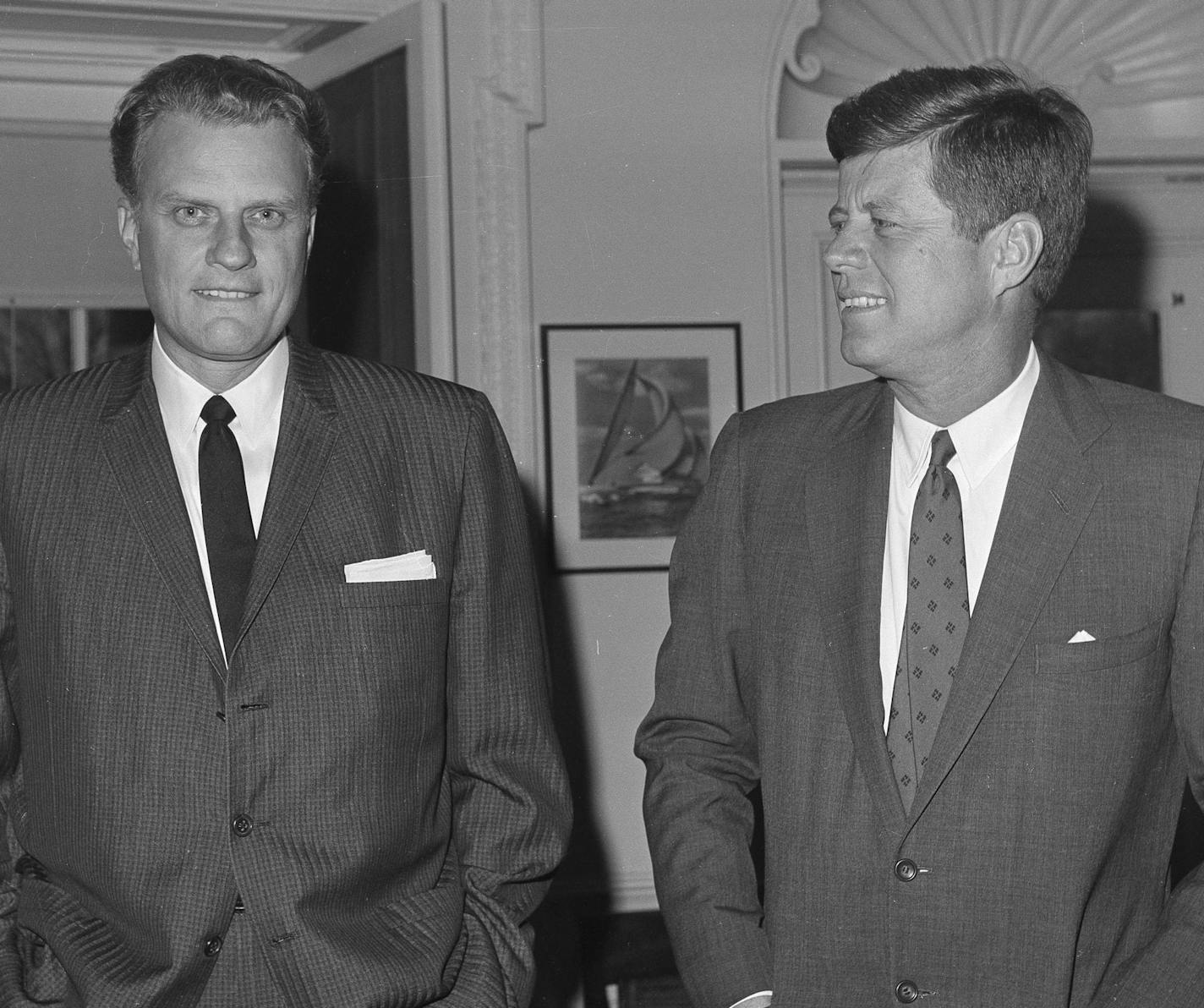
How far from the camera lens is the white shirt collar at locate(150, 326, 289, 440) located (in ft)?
6.57

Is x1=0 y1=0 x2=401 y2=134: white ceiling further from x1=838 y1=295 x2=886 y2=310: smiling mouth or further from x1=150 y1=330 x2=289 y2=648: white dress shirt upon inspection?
x1=838 y1=295 x2=886 y2=310: smiling mouth

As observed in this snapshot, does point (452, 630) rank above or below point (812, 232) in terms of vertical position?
below

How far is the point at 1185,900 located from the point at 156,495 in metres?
1.38

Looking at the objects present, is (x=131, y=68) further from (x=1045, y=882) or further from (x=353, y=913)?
(x=1045, y=882)

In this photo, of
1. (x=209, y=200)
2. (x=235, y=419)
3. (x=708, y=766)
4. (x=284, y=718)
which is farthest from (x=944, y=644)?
(x=209, y=200)

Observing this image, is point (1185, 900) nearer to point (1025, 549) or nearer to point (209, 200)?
point (1025, 549)

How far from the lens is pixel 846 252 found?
2.06 m

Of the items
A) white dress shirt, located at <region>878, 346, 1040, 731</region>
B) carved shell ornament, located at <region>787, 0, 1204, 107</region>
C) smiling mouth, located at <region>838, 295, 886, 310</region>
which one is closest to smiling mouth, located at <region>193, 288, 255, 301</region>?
smiling mouth, located at <region>838, 295, 886, 310</region>

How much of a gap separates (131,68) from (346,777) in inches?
133

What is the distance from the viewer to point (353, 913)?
6.23 ft

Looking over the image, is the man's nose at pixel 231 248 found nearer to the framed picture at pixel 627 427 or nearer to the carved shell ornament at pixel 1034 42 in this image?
the framed picture at pixel 627 427

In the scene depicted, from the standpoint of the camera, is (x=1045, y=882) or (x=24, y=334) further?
(x=24, y=334)

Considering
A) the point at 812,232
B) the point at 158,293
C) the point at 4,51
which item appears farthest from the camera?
the point at 812,232

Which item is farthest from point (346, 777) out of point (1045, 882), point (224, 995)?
point (1045, 882)
